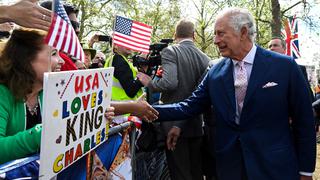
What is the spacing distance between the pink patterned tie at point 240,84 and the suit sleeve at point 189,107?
1.29 feet

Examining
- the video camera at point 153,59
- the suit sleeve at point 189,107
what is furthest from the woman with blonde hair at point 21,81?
the video camera at point 153,59

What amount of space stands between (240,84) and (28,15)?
163 cm

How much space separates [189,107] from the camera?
3.42 metres

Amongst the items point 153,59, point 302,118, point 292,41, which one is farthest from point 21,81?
point 292,41

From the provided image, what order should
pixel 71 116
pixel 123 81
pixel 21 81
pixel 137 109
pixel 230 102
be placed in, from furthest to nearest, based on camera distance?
pixel 123 81, pixel 137 109, pixel 230 102, pixel 21 81, pixel 71 116

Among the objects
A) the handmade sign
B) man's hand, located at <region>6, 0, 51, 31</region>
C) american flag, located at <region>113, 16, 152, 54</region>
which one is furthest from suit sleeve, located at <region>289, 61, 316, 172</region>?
american flag, located at <region>113, 16, 152, 54</region>

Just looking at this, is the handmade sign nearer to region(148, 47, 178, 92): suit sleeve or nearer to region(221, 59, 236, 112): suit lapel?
region(221, 59, 236, 112): suit lapel

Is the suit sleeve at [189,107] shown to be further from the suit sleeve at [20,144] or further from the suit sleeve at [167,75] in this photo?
the suit sleeve at [20,144]

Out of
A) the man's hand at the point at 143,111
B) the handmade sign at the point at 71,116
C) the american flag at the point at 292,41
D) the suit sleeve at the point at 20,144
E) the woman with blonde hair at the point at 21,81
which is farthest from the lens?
the american flag at the point at 292,41

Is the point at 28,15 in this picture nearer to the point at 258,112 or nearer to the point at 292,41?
the point at 258,112

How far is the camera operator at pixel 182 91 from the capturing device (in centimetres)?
412

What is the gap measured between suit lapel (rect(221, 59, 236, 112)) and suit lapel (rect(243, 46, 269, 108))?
118 millimetres

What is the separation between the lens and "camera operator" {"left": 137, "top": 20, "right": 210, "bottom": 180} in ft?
13.5

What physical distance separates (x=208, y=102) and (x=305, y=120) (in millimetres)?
853
